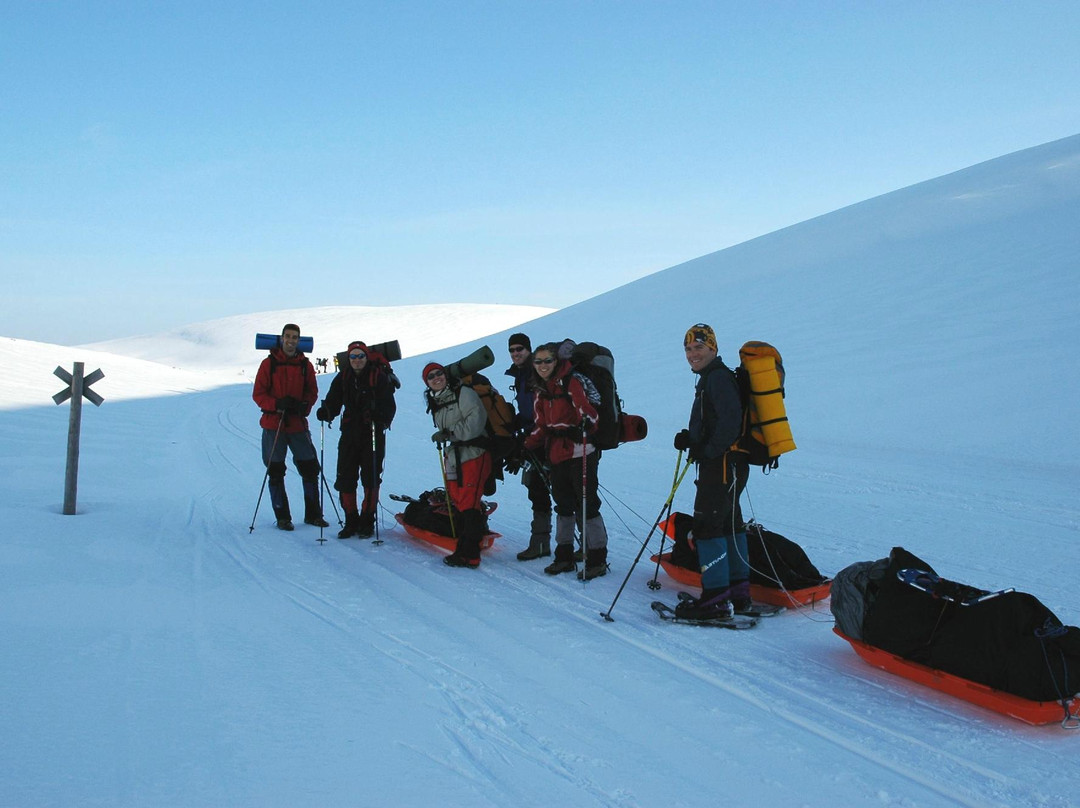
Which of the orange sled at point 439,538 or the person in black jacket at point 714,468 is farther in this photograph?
the orange sled at point 439,538

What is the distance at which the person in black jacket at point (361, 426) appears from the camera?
23.6 feet

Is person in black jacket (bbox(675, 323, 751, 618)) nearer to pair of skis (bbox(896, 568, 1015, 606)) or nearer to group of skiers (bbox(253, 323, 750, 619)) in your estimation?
group of skiers (bbox(253, 323, 750, 619))

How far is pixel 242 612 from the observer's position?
4.81 metres

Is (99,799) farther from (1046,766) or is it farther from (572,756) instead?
(1046,766)

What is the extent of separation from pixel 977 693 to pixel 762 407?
1.88 meters

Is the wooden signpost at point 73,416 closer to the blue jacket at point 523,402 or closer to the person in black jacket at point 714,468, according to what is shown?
the blue jacket at point 523,402

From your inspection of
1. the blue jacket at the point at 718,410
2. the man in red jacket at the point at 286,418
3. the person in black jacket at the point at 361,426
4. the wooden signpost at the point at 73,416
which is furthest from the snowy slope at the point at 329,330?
the blue jacket at the point at 718,410

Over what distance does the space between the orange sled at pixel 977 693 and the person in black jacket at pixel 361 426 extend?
14.5ft

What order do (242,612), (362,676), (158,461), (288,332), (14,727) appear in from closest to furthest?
(14,727), (362,676), (242,612), (288,332), (158,461)

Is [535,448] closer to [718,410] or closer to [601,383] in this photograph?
[601,383]

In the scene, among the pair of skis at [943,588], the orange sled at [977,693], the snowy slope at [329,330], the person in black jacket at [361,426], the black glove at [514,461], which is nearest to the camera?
the orange sled at [977,693]

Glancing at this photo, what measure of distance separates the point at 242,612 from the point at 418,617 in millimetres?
1092

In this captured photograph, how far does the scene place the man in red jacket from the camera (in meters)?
7.46

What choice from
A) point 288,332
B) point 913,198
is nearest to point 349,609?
point 288,332
